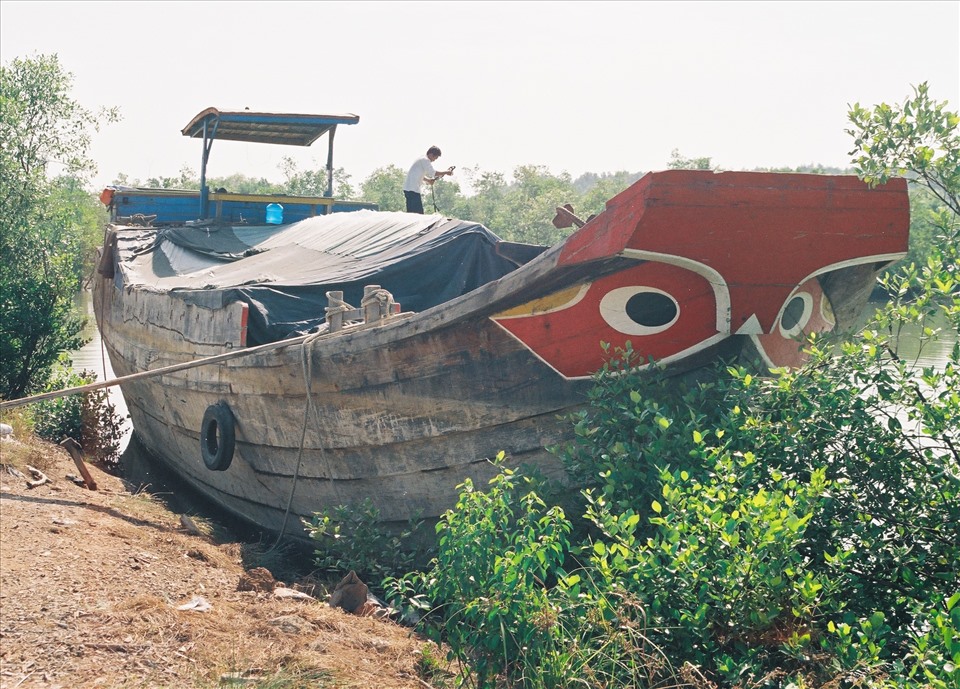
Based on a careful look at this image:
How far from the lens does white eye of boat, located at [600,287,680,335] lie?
4.20 meters

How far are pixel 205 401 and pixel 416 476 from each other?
2.35m

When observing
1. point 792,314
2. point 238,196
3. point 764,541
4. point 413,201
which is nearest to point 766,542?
point 764,541

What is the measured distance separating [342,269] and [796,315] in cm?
330

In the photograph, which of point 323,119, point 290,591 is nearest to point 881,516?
point 290,591

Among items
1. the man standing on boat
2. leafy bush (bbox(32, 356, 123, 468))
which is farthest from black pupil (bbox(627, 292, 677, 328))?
leafy bush (bbox(32, 356, 123, 468))

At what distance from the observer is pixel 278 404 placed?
18.7 ft

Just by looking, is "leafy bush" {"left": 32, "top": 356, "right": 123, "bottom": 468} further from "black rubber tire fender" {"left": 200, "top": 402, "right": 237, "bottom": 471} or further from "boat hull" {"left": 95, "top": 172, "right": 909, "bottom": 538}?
"boat hull" {"left": 95, "top": 172, "right": 909, "bottom": 538}

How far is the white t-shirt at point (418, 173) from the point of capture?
8859mm

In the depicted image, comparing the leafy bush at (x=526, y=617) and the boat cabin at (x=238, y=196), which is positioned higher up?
the boat cabin at (x=238, y=196)

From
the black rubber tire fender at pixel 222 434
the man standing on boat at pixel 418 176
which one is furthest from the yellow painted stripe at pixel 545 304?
the man standing on boat at pixel 418 176

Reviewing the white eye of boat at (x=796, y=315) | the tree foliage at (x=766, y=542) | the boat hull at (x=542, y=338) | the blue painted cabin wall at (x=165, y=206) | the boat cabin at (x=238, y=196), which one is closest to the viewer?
the tree foliage at (x=766, y=542)

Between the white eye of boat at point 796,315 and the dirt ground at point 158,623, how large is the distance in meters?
2.27

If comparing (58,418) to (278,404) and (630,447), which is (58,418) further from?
(630,447)

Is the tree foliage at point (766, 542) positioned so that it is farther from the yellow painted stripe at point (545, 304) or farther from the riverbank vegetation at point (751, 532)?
the yellow painted stripe at point (545, 304)
